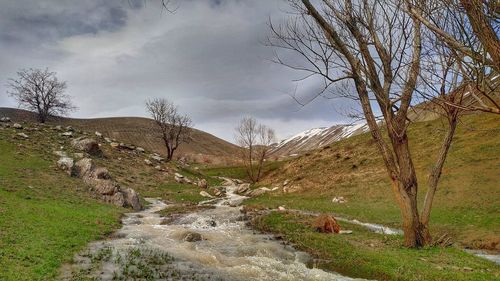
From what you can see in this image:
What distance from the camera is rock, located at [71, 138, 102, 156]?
5412 centimetres

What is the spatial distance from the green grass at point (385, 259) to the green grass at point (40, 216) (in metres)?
11.4

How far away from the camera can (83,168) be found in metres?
40.4

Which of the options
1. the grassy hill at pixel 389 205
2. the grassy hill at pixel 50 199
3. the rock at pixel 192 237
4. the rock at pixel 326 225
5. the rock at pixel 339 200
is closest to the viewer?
the grassy hill at pixel 50 199

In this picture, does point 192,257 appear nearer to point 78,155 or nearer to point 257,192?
point 78,155

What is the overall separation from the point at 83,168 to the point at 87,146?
15.3 meters

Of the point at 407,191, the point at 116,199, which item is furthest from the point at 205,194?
the point at 407,191

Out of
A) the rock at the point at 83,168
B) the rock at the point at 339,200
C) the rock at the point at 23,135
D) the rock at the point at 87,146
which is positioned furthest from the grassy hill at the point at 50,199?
the rock at the point at 339,200

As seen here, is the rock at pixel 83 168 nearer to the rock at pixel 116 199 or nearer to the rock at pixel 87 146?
the rock at pixel 116 199

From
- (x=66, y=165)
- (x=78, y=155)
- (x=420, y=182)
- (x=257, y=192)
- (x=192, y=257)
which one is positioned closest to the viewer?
(x=192, y=257)

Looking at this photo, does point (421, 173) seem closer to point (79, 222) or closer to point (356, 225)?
point (356, 225)

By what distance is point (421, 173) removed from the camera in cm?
4800

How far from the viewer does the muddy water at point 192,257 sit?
14.5 m

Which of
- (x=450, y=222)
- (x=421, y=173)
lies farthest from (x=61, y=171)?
(x=421, y=173)

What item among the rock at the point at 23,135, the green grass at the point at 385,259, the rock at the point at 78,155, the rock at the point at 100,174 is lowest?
the green grass at the point at 385,259
